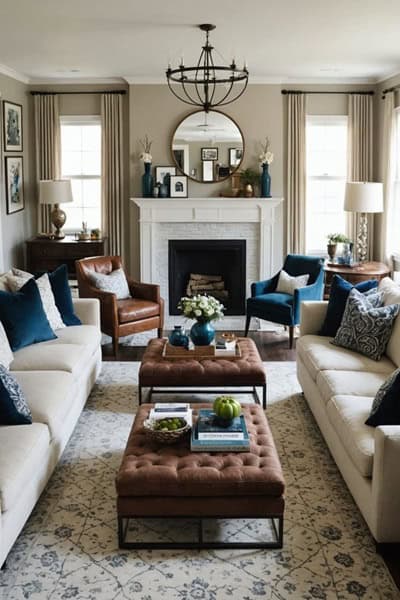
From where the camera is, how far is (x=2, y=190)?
7.35 metres

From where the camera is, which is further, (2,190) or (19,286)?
(2,190)

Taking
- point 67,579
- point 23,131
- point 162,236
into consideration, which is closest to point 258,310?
point 162,236

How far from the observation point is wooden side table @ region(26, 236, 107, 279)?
7957 mm

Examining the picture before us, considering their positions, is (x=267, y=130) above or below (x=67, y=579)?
above

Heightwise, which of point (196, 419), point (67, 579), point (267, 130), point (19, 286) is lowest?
point (67, 579)

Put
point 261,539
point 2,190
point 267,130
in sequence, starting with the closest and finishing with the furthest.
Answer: point 261,539, point 2,190, point 267,130

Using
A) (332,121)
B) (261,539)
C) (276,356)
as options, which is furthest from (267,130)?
(261,539)

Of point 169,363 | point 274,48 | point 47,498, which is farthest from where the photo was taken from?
point 274,48

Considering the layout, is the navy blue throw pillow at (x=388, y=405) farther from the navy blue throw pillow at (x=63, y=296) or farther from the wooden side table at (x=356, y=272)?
the wooden side table at (x=356, y=272)

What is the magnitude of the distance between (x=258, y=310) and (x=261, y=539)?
381 centimetres

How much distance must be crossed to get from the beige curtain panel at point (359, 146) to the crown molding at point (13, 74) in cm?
370

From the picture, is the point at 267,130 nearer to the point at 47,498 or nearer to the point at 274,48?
the point at 274,48

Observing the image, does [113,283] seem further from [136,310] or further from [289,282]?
[289,282]

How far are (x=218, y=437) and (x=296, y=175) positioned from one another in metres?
5.27
